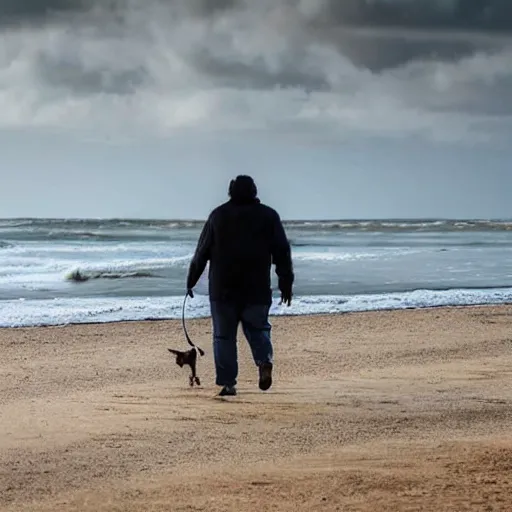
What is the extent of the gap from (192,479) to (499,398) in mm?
3435

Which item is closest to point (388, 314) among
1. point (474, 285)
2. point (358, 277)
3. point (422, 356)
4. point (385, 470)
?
point (422, 356)

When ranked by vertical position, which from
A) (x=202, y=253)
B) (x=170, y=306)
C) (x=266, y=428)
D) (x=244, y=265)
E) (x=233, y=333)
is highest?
(x=202, y=253)

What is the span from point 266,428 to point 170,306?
877 centimetres

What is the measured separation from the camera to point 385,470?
546 centimetres

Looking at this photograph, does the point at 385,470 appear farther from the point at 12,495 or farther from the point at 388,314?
the point at 388,314

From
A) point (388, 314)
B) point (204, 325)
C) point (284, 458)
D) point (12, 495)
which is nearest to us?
point (12, 495)

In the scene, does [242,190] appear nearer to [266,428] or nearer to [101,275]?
[266,428]

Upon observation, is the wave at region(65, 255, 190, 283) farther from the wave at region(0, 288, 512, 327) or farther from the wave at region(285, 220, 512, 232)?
the wave at region(285, 220, 512, 232)

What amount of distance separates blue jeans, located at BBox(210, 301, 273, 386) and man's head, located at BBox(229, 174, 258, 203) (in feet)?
2.76

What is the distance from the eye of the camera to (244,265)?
767cm

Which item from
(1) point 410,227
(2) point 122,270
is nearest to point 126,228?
(1) point 410,227

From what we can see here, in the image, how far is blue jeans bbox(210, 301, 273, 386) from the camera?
777 cm

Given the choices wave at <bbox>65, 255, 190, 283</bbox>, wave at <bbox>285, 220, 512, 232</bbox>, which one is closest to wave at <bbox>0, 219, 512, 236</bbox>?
wave at <bbox>285, 220, 512, 232</bbox>

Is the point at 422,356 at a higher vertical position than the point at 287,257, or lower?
lower
